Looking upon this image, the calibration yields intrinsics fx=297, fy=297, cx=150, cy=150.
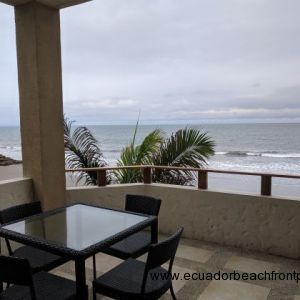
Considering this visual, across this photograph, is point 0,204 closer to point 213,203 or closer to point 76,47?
point 213,203

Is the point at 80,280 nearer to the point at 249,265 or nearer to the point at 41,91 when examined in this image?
the point at 249,265

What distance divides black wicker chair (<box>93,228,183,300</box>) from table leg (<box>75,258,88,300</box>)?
0.62 ft

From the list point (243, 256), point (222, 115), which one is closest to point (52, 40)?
point (243, 256)

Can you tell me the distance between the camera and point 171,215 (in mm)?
3799

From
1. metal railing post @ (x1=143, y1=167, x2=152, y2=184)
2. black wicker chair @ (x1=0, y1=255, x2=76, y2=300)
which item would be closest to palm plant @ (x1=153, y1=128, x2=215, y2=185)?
metal railing post @ (x1=143, y1=167, x2=152, y2=184)

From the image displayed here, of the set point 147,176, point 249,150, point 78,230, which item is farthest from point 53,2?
point 249,150

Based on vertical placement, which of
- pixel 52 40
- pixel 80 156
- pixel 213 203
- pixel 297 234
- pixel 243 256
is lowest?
pixel 243 256

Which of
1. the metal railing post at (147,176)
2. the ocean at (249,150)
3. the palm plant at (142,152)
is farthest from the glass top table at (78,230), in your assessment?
the ocean at (249,150)

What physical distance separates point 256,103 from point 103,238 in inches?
808

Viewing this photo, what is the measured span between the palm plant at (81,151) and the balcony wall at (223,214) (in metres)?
0.75

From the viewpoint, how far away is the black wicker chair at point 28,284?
1.49 m

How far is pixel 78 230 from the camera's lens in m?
2.09

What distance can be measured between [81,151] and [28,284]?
3166 mm

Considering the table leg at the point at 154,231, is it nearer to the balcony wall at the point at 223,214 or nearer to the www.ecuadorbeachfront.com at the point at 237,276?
the www.ecuadorbeachfront.com at the point at 237,276
